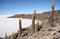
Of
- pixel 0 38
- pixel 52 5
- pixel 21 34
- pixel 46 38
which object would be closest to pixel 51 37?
pixel 46 38

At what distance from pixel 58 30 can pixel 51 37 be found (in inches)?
67.9

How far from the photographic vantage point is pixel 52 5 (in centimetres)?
1534

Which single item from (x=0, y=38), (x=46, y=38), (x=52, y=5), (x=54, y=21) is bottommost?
(x=0, y=38)

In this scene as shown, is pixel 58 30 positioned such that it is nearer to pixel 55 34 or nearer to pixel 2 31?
pixel 55 34

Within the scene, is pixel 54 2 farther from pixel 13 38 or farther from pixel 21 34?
pixel 13 38

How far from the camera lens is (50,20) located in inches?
645

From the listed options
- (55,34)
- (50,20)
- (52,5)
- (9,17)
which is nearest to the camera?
(55,34)

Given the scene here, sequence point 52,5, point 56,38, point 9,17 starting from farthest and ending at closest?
point 9,17, point 52,5, point 56,38

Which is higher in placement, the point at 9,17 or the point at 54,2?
the point at 54,2

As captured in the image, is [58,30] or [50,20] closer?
[58,30]

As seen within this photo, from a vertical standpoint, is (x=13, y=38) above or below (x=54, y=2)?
below

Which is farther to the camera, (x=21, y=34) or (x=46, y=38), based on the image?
(x=21, y=34)

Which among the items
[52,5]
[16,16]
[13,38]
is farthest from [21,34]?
[16,16]

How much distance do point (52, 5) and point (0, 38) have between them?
39.0 ft
